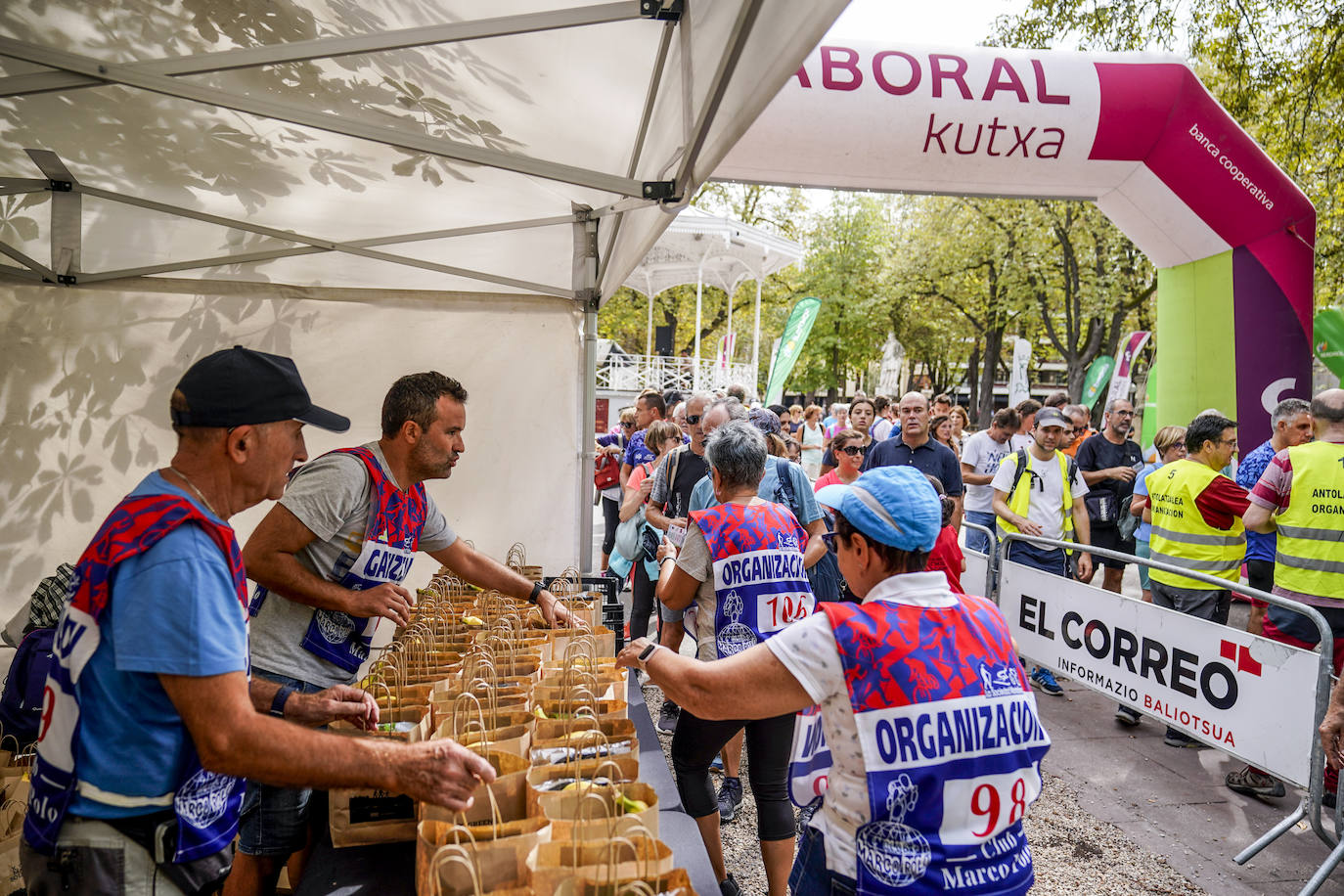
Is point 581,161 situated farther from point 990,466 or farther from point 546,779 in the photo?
point 990,466

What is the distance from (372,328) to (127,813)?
420 cm

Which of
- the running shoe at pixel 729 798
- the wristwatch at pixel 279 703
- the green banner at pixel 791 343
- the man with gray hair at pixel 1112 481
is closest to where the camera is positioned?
the wristwatch at pixel 279 703

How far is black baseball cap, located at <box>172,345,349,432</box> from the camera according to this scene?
1.49 m

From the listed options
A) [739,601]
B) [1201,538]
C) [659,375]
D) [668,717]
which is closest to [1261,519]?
[1201,538]

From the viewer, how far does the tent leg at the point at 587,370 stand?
15.8ft

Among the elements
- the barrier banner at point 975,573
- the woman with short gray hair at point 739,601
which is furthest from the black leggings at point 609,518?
the woman with short gray hair at point 739,601

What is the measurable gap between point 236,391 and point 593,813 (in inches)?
49.6

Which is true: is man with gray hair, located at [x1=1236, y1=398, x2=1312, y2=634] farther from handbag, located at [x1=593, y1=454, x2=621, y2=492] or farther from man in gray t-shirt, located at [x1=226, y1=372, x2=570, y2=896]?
handbag, located at [x1=593, y1=454, x2=621, y2=492]

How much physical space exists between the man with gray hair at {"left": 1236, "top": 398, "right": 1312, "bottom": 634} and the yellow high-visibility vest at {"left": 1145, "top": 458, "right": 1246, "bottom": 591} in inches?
7.7

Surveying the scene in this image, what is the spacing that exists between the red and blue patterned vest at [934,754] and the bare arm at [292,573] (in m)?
1.56

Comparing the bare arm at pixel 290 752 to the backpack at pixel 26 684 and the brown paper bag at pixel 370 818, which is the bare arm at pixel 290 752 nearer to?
the brown paper bag at pixel 370 818

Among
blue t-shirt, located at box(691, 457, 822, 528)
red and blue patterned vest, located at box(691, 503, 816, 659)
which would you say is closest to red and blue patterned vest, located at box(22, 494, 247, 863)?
red and blue patterned vest, located at box(691, 503, 816, 659)

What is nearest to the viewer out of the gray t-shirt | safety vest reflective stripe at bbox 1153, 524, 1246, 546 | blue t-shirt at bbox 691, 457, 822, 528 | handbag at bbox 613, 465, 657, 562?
the gray t-shirt

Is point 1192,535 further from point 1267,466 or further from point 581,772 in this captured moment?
point 581,772
